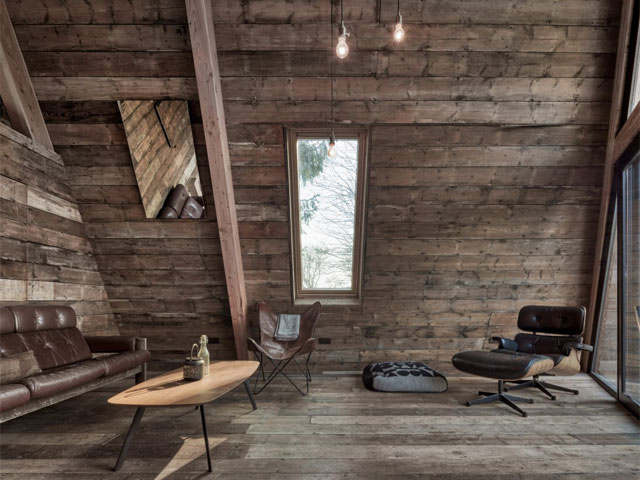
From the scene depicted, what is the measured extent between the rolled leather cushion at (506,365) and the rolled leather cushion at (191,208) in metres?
2.78

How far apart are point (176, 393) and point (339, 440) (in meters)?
1.09

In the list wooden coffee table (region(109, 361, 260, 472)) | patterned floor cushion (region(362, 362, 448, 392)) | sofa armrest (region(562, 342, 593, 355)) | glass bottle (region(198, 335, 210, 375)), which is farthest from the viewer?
patterned floor cushion (region(362, 362, 448, 392))

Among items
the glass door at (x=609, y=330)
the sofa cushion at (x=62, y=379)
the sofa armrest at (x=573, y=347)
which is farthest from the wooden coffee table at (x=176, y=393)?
the glass door at (x=609, y=330)

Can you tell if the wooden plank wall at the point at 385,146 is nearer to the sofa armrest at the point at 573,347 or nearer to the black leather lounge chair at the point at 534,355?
the black leather lounge chair at the point at 534,355

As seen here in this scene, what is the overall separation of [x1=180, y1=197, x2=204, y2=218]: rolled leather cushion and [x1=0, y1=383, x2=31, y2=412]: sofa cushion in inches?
72.2

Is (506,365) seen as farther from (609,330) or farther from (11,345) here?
(11,345)

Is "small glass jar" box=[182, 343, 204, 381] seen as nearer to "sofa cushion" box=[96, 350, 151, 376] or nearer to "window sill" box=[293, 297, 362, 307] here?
"sofa cushion" box=[96, 350, 151, 376]

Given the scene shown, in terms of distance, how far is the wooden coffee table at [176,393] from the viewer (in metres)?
2.02

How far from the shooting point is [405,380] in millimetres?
3492

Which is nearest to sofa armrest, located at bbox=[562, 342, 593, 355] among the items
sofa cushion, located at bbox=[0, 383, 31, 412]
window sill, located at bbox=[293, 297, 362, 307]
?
window sill, located at bbox=[293, 297, 362, 307]

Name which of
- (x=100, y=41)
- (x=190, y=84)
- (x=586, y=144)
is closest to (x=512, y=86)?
(x=586, y=144)

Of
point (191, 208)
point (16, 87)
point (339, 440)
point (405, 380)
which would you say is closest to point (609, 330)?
point (405, 380)

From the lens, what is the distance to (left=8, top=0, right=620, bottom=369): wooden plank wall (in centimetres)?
291

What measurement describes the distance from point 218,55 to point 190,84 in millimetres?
328
